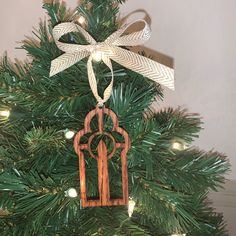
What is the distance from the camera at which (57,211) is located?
0.49m

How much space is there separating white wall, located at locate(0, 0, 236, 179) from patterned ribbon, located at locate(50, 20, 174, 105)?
1.10ft

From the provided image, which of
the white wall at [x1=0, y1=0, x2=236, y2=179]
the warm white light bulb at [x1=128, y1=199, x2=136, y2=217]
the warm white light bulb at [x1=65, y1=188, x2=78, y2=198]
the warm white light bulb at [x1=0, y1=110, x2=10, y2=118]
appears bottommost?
the warm white light bulb at [x1=128, y1=199, x2=136, y2=217]

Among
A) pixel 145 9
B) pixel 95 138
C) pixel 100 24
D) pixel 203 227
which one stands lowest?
pixel 203 227

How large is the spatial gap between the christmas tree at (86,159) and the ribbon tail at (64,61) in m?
0.03

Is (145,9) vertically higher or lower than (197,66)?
higher

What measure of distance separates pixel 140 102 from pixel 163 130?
0.20 ft

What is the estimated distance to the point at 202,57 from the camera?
2.68 ft

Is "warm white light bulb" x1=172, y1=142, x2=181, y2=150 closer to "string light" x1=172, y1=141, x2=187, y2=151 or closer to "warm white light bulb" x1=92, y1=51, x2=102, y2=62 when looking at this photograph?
"string light" x1=172, y1=141, x2=187, y2=151

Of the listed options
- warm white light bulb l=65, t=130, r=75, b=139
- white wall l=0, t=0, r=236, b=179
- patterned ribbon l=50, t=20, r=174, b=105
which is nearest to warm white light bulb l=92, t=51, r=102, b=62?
patterned ribbon l=50, t=20, r=174, b=105

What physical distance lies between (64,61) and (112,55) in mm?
63

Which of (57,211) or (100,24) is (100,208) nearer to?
(57,211)

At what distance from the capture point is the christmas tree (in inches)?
19.2

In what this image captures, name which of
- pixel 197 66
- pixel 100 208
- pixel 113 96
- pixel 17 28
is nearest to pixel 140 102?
pixel 113 96

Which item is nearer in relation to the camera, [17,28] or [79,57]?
[79,57]
